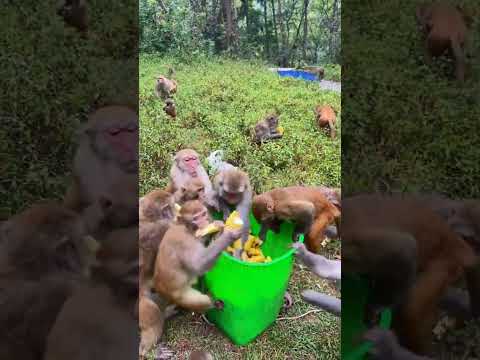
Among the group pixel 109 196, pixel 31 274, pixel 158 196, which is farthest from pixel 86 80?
pixel 31 274

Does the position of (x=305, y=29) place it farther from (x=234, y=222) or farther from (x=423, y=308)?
(x=423, y=308)

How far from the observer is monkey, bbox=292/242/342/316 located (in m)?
2.28

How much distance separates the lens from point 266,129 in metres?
2.36

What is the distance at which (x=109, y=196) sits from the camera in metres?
2.48

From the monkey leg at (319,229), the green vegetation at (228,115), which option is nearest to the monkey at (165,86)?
the green vegetation at (228,115)

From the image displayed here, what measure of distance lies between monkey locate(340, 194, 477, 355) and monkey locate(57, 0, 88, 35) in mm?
2273

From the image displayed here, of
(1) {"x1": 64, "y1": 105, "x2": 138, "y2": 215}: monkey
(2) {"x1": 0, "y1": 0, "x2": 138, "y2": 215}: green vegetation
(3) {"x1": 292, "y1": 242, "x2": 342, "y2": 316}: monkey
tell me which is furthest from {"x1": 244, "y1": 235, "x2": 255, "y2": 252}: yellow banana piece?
(2) {"x1": 0, "y1": 0, "x2": 138, "y2": 215}: green vegetation

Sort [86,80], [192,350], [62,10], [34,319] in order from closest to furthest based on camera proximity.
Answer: [34,319] → [192,350] → [86,80] → [62,10]

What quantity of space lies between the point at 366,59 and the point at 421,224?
1.43m

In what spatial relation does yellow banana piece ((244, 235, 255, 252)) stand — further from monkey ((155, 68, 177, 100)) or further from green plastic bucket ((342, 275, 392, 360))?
monkey ((155, 68, 177, 100))

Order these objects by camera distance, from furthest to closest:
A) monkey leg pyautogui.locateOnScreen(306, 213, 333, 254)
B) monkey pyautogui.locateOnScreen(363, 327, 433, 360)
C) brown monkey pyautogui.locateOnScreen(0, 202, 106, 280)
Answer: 1. monkey leg pyautogui.locateOnScreen(306, 213, 333, 254)
2. monkey pyautogui.locateOnScreen(363, 327, 433, 360)
3. brown monkey pyautogui.locateOnScreen(0, 202, 106, 280)

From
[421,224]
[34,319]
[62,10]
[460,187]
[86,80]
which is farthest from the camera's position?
[62,10]

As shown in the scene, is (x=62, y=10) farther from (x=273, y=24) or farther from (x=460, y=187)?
(x=460, y=187)

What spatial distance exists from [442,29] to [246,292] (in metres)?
2.57
